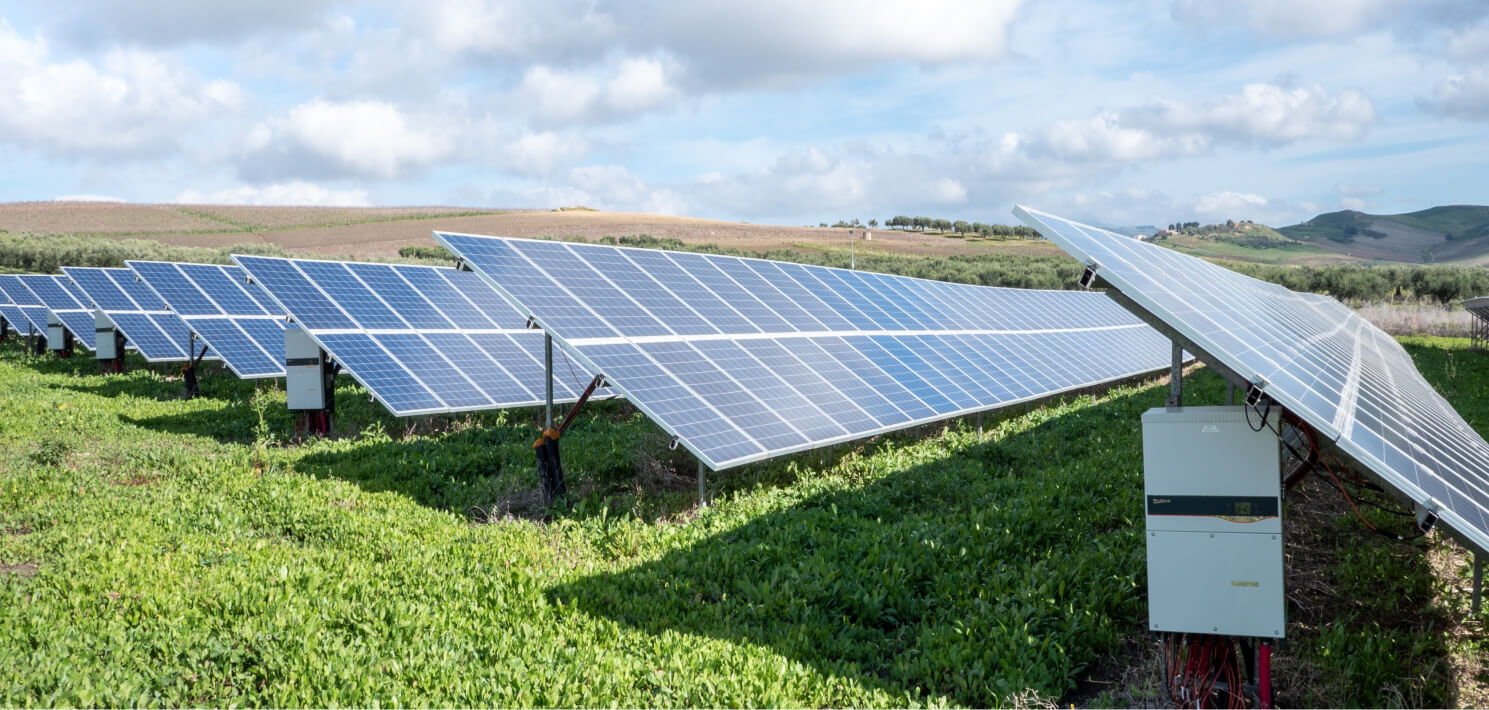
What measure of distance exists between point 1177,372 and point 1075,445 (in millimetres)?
6892

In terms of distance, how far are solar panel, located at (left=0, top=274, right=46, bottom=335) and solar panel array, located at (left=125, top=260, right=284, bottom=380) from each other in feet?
37.4

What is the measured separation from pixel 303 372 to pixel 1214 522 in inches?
503

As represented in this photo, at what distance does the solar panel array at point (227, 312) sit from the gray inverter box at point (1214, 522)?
16435 mm

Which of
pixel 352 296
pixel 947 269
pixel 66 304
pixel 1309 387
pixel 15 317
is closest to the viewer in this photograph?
pixel 1309 387

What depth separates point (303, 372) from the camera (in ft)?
45.9

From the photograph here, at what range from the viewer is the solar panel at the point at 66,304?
27109 mm

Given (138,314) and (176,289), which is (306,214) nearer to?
(138,314)

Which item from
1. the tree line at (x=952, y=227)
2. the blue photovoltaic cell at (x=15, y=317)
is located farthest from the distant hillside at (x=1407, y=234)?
the blue photovoltaic cell at (x=15, y=317)

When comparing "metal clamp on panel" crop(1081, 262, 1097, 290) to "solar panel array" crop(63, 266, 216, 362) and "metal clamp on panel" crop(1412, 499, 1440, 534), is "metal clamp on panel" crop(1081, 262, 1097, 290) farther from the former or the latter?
"solar panel array" crop(63, 266, 216, 362)

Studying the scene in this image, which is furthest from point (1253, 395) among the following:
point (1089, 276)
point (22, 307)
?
point (22, 307)

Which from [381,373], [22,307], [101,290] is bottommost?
[381,373]

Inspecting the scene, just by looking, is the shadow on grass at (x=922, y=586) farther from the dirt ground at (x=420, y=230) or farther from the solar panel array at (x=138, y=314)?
the dirt ground at (x=420, y=230)

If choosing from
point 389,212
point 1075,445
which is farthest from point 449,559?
point 389,212

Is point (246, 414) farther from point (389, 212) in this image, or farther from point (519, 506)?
point (389, 212)
